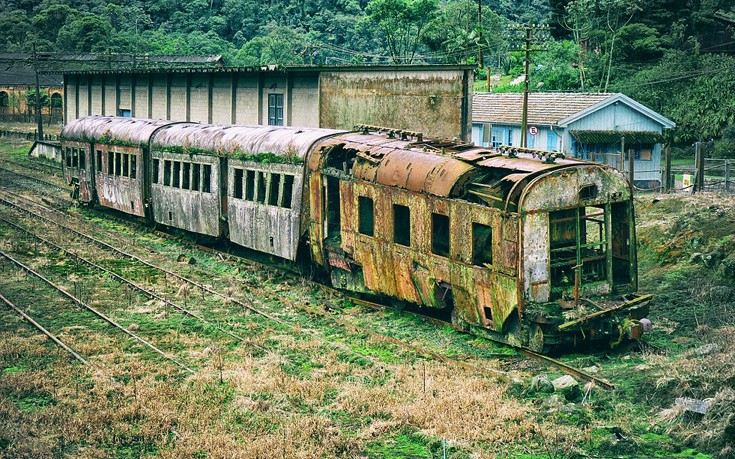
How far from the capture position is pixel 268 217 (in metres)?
19.3

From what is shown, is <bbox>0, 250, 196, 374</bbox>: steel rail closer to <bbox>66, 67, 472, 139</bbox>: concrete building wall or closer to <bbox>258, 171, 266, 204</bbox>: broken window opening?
<bbox>258, 171, 266, 204</bbox>: broken window opening

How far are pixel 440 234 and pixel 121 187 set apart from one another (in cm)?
1408

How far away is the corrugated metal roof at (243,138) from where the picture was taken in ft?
61.2

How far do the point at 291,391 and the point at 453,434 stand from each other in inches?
100

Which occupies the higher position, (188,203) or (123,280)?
(188,203)

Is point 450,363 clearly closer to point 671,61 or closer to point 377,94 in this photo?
point 377,94

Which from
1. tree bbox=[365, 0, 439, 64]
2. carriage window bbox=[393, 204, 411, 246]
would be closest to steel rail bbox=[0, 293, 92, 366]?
carriage window bbox=[393, 204, 411, 246]

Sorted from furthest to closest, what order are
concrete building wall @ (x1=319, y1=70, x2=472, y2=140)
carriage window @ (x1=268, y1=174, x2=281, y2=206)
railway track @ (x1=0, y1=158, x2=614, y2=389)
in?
concrete building wall @ (x1=319, y1=70, x2=472, y2=140)
carriage window @ (x1=268, y1=174, x2=281, y2=206)
railway track @ (x1=0, y1=158, x2=614, y2=389)

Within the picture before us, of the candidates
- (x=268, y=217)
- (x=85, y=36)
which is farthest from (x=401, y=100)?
(x=85, y=36)

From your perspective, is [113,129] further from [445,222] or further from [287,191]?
[445,222]

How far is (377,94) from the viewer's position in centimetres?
2681

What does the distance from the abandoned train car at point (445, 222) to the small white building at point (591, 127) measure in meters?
16.6

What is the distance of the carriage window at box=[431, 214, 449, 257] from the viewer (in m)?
14.8

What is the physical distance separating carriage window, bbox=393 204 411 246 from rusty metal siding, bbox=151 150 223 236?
7.14 m
